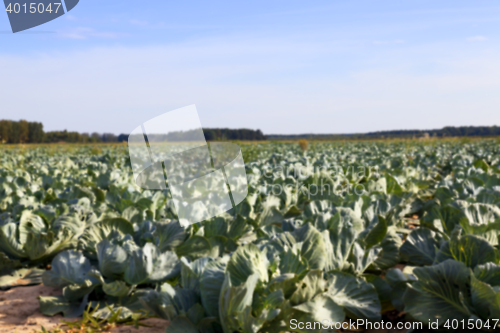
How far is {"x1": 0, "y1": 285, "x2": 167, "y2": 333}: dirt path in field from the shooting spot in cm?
216

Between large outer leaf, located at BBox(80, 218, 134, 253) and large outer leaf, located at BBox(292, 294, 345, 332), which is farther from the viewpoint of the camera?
large outer leaf, located at BBox(80, 218, 134, 253)

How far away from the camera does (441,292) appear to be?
1.78 meters

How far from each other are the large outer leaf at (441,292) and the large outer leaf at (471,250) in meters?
0.18

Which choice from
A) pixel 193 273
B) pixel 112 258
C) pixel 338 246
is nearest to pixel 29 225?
pixel 112 258

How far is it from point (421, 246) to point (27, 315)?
2498 mm

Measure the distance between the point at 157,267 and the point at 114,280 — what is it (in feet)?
1.16

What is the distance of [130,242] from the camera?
97.0 inches

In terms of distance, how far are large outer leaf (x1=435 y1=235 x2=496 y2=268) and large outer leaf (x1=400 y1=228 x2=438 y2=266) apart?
1.29ft

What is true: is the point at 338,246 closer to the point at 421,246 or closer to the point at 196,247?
the point at 421,246

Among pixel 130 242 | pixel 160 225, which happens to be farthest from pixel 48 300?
pixel 160 225

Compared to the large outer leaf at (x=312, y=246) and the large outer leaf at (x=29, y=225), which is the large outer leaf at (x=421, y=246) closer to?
the large outer leaf at (x=312, y=246)

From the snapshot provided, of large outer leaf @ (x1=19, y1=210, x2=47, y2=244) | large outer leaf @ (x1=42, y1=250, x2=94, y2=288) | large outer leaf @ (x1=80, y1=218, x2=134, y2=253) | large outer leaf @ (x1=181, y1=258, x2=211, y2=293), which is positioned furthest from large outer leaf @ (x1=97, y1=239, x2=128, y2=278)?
large outer leaf @ (x1=19, y1=210, x2=47, y2=244)

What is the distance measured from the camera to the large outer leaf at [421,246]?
94.4 inches

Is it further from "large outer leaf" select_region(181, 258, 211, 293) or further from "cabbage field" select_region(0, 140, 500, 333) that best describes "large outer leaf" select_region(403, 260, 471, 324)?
"large outer leaf" select_region(181, 258, 211, 293)
